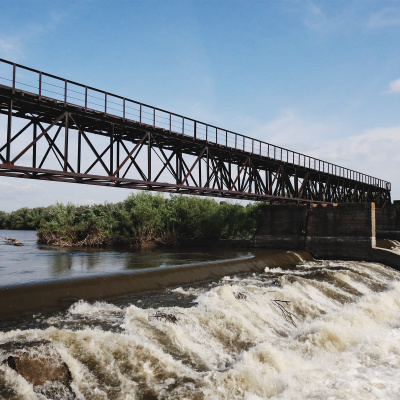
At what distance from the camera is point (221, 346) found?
30.7 ft

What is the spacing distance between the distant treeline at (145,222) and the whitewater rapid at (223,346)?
23.1m

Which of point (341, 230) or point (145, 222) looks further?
point (145, 222)

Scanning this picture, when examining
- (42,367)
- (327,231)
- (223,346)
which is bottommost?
(223,346)

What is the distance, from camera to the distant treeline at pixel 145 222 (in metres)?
36.3

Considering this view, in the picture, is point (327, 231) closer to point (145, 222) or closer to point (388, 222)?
point (145, 222)

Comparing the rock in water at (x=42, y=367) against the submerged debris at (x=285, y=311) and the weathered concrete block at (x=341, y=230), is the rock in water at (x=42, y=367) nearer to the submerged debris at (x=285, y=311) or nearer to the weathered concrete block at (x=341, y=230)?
the submerged debris at (x=285, y=311)

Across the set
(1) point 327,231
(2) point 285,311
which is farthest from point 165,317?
(1) point 327,231

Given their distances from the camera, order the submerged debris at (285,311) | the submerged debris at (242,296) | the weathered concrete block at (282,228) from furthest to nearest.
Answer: the weathered concrete block at (282,228), the submerged debris at (242,296), the submerged debris at (285,311)

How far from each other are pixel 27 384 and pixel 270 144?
28142 millimetres

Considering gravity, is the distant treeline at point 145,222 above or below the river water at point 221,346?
above

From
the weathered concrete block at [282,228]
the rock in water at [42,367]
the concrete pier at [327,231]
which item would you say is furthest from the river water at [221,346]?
the weathered concrete block at [282,228]

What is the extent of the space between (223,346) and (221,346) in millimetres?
58

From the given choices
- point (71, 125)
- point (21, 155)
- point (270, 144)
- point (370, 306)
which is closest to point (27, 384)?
point (21, 155)

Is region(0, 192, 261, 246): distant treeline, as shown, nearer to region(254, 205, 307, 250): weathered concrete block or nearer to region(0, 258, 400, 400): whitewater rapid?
region(254, 205, 307, 250): weathered concrete block
